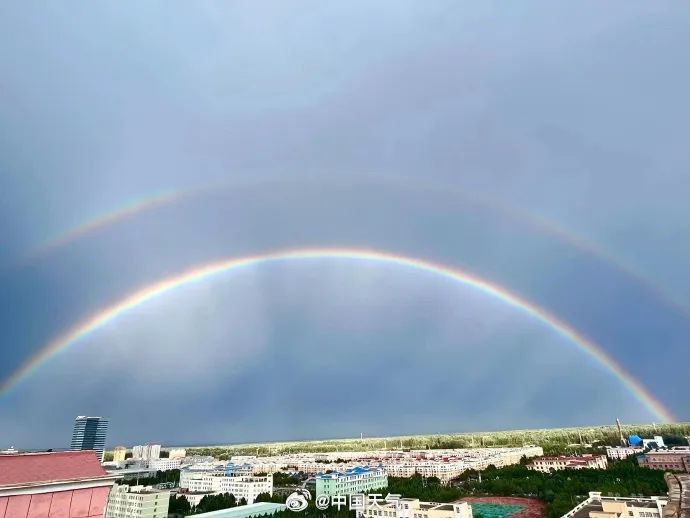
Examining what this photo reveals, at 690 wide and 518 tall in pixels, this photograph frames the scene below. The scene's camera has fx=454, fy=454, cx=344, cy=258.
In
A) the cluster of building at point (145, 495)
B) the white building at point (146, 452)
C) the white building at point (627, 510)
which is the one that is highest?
the white building at point (146, 452)

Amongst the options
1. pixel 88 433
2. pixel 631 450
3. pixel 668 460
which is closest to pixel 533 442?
pixel 631 450

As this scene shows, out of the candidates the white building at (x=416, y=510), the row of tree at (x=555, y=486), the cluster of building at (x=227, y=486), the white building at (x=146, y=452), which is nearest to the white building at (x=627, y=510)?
the row of tree at (x=555, y=486)

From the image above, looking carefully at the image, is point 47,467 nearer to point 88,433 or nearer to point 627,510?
point 627,510

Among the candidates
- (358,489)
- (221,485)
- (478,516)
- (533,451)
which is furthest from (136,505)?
(533,451)

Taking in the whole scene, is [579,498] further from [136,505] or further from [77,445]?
[77,445]

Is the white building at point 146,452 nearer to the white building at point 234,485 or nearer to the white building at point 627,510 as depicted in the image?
the white building at point 234,485

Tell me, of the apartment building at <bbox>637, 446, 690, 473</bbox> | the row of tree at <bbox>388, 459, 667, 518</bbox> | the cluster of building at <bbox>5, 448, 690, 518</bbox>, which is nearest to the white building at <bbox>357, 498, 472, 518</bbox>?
the cluster of building at <bbox>5, 448, 690, 518</bbox>

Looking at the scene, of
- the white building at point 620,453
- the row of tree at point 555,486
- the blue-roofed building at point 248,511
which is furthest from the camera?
the white building at point 620,453

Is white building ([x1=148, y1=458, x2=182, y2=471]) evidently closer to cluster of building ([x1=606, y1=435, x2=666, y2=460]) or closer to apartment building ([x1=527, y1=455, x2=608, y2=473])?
apartment building ([x1=527, y1=455, x2=608, y2=473])
